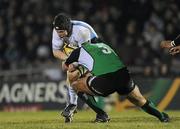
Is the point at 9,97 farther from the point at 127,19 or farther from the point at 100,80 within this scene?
the point at 100,80

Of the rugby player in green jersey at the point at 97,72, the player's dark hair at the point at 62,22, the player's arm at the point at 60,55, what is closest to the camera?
the rugby player in green jersey at the point at 97,72

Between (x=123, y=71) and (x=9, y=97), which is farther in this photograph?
(x=9, y=97)

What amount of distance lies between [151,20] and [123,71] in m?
11.7

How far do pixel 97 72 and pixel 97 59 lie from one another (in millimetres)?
220

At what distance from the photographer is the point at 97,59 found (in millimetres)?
11531

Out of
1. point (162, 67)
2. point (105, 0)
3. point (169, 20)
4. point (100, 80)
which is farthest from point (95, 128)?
point (105, 0)

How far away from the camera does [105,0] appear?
2502cm

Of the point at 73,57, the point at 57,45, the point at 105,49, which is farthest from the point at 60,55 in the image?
the point at 105,49

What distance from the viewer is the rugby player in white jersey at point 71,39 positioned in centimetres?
1234

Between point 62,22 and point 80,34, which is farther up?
point 62,22

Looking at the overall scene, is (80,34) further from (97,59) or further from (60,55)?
(97,59)

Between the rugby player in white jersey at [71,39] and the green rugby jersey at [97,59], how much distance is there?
0.65 metres

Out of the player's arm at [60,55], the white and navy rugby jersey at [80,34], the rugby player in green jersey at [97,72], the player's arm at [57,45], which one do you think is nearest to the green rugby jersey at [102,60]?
the rugby player in green jersey at [97,72]

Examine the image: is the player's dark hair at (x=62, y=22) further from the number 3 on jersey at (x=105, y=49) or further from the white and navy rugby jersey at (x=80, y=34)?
the number 3 on jersey at (x=105, y=49)
